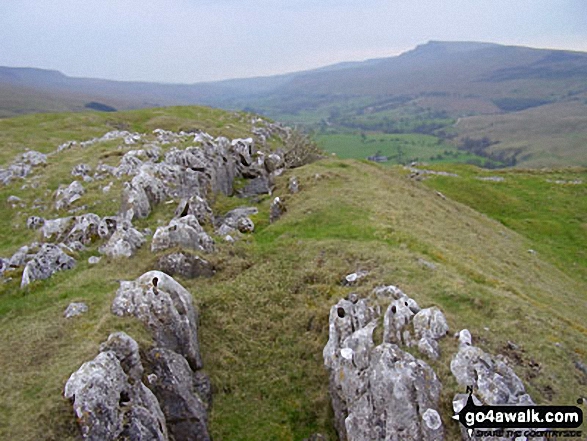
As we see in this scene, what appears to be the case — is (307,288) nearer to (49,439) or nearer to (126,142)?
(49,439)

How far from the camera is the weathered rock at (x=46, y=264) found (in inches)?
1082

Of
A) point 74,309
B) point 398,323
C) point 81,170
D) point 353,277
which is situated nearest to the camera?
point 398,323

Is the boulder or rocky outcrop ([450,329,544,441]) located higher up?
rocky outcrop ([450,329,544,441])

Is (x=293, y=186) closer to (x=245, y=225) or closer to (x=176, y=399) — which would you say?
(x=245, y=225)

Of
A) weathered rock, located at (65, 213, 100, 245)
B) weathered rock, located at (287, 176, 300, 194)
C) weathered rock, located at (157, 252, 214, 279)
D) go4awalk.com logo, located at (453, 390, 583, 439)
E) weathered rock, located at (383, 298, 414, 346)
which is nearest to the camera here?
go4awalk.com logo, located at (453, 390, 583, 439)

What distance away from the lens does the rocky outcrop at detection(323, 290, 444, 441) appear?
618 inches

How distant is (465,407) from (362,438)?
4399mm

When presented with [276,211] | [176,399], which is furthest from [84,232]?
[176,399]

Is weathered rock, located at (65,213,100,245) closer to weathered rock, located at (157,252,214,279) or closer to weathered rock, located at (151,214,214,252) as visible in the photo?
weathered rock, located at (151,214,214,252)

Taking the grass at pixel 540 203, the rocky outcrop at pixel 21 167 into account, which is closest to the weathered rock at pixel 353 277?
the grass at pixel 540 203

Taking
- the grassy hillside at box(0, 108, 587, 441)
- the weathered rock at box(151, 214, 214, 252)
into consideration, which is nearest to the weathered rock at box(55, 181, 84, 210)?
the grassy hillside at box(0, 108, 587, 441)

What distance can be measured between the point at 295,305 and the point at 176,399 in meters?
10.3

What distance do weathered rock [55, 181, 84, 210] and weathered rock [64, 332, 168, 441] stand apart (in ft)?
112

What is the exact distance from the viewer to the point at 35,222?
1674 inches
